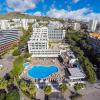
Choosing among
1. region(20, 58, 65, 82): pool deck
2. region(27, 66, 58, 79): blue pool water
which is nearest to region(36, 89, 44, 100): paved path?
region(20, 58, 65, 82): pool deck

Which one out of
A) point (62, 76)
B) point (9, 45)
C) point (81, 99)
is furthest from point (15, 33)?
point (81, 99)

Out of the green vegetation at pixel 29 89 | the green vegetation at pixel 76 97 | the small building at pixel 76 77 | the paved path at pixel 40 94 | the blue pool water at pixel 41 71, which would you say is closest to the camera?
the green vegetation at pixel 29 89

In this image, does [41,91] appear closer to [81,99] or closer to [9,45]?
[81,99]

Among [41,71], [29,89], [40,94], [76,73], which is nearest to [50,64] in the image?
[41,71]

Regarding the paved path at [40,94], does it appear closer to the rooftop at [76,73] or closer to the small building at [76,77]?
the small building at [76,77]

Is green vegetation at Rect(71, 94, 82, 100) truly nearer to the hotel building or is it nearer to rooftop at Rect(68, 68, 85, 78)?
rooftop at Rect(68, 68, 85, 78)

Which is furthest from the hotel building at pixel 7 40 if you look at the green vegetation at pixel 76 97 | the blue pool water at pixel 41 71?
the green vegetation at pixel 76 97

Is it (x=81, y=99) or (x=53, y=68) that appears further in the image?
(x=53, y=68)

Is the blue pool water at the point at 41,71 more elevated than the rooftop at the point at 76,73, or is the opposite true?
the rooftop at the point at 76,73

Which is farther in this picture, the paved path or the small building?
the small building
